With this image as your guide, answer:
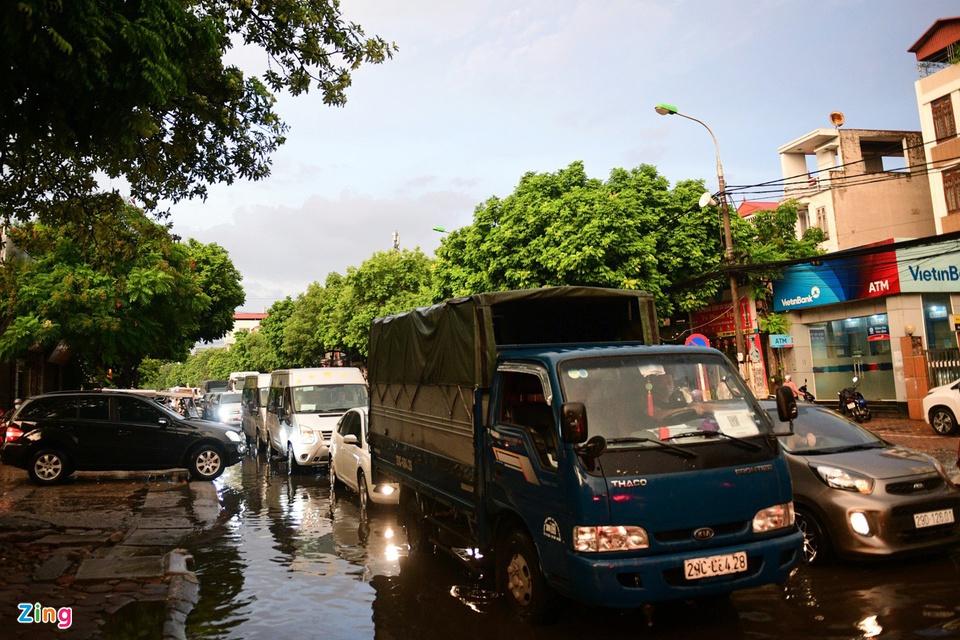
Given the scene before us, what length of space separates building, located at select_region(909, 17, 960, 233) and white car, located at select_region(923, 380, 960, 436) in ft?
45.6

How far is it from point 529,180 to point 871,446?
20.4 meters

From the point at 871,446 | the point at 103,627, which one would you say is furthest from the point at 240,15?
the point at 871,446

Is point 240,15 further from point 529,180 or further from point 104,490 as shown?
point 529,180

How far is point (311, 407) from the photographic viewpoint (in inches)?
615

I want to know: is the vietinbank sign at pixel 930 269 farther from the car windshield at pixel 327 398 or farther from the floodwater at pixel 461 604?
the floodwater at pixel 461 604

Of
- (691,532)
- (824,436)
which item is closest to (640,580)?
(691,532)

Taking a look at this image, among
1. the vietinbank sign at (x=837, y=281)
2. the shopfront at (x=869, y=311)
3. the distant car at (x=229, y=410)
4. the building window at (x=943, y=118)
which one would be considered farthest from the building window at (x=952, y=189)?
the distant car at (x=229, y=410)

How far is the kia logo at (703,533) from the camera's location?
15.3 ft

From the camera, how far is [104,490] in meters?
12.9

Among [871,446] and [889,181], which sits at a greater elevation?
[889,181]

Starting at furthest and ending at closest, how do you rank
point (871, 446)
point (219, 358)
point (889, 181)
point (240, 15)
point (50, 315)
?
point (219, 358)
point (889, 181)
point (50, 315)
point (240, 15)
point (871, 446)

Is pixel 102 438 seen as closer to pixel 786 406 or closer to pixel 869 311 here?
pixel 786 406

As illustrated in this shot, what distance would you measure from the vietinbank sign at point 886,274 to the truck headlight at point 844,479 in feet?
52.0

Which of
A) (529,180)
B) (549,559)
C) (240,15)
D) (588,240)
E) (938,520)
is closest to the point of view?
(549,559)
